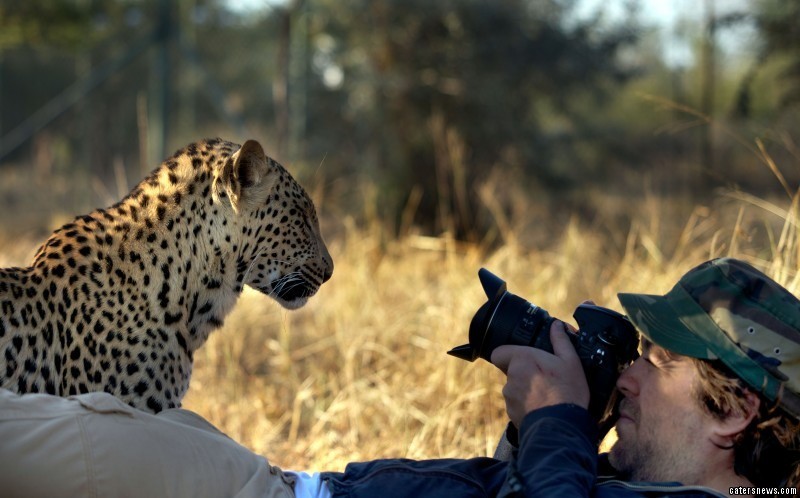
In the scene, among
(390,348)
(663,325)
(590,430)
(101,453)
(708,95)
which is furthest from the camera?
(708,95)

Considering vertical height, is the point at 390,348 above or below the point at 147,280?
below

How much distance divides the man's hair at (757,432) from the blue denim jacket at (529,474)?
0.20 meters

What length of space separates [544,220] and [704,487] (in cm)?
770

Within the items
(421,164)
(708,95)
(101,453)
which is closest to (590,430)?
(101,453)

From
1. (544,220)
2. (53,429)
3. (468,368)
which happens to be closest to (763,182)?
(544,220)

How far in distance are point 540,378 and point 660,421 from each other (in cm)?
40

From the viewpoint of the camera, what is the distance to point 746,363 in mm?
2580

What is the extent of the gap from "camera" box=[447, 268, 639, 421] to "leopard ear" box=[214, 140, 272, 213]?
101cm

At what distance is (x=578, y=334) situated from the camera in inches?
108

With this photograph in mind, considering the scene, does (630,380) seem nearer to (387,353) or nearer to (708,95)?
(387,353)

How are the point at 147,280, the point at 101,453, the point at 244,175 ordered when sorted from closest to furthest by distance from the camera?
the point at 101,453 → the point at 147,280 → the point at 244,175

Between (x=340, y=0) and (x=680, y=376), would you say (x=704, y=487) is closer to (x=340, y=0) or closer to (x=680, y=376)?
(x=680, y=376)

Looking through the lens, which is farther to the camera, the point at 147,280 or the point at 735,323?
the point at 147,280

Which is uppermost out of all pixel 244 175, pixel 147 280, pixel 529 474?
pixel 244 175
